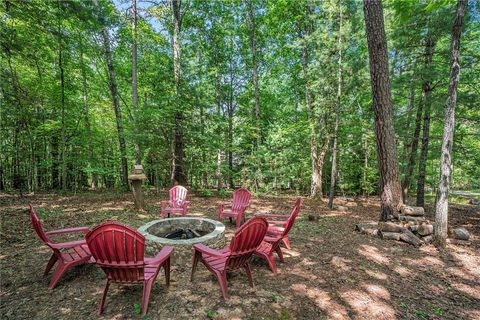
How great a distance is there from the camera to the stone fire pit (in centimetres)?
312

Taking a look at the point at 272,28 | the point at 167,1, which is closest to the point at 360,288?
the point at 272,28

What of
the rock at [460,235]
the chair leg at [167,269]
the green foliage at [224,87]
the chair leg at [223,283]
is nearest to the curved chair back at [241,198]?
the chair leg at [167,269]

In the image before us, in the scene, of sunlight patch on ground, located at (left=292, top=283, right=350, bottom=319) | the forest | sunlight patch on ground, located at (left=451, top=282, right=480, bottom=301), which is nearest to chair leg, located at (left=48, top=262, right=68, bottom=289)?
the forest

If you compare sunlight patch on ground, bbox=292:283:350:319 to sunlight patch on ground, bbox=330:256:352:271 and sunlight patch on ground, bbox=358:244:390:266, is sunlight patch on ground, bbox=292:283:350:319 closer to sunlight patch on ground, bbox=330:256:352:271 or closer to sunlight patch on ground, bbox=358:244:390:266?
sunlight patch on ground, bbox=330:256:352:271

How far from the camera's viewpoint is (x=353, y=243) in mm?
4027

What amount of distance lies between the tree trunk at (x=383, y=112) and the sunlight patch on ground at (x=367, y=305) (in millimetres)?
2808

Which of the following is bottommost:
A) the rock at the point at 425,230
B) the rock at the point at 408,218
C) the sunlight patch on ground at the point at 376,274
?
the sunlight patch on ground at the point at 376,274

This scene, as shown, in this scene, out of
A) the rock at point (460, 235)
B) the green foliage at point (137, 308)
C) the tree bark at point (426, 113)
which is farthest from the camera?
the tree bark at point (426, 113)

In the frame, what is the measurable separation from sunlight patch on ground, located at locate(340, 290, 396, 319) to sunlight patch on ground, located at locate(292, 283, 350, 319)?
146mm

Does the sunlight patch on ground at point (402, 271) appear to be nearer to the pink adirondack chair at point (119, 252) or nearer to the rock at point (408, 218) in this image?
the rock at point (408, 218)

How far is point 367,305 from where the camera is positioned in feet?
7.45

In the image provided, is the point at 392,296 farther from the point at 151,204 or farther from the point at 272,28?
the point at 272,28

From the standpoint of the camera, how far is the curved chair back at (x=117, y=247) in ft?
6.51

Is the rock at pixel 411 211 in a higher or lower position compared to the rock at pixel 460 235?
Answer: higher
